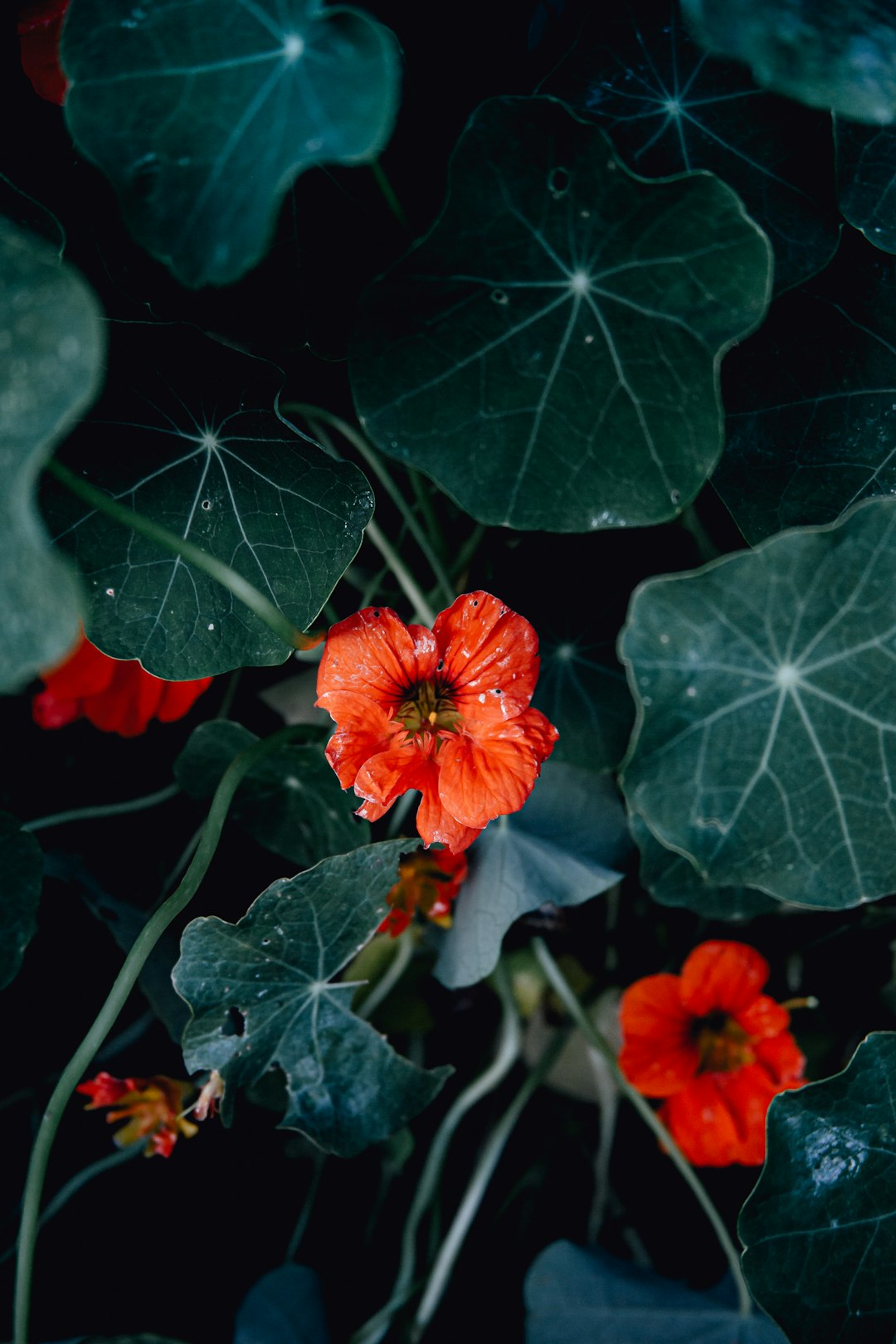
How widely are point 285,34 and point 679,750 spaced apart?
589 millimetres

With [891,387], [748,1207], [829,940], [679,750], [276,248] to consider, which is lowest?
[829,940]

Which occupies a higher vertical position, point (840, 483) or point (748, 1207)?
point (840, 483)

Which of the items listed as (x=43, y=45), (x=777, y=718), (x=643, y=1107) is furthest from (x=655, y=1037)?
(x=43, y=45)

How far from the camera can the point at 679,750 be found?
2.32 ft

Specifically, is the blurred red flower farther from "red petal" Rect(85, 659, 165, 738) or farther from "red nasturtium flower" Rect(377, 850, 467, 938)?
"red nasturtium flower" Rect(377, 850, 467, 938)

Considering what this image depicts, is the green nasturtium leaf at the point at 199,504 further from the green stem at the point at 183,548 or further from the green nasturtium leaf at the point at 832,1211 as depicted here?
the green nasturtium leaf at the point at 832,1211

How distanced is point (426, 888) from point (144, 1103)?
334mm

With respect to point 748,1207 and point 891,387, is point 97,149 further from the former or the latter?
point 748,1207

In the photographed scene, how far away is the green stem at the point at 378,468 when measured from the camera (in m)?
0.78

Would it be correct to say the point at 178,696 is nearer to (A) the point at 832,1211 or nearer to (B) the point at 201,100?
(B) the point at 201,100

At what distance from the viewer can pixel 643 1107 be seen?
89 centimetres

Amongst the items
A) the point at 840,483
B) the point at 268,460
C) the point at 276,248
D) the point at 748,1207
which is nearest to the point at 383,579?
the point at 268,460

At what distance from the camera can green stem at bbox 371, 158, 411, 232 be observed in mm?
612

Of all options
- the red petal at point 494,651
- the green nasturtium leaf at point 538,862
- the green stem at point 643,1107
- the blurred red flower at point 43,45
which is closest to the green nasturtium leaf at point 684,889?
the green nasturtium leaf at point 538,862
